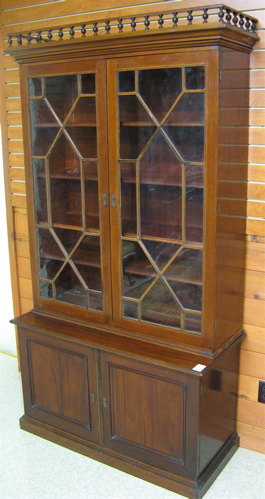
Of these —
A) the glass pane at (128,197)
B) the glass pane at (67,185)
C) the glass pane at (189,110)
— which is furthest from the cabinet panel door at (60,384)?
the glass pane at (189,110)

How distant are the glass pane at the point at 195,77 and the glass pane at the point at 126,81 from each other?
0.25 metres

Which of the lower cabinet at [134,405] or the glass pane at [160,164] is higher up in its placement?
the glass pane at [160,164]

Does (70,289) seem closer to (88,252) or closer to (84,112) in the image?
(88,252)

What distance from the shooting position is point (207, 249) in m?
2.15

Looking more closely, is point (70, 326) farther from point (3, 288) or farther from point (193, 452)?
point (3, 288)

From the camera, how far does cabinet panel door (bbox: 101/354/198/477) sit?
228 centimetres

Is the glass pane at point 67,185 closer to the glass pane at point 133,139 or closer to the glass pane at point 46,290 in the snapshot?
the glass pane at point 46,290

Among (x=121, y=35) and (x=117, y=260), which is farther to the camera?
(x=117, y=260)

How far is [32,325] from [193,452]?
98 cm

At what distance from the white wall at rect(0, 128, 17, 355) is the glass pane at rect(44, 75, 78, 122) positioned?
41.4 inches

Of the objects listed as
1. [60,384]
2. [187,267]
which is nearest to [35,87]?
[187,267]

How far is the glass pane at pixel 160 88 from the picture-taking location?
2070mm

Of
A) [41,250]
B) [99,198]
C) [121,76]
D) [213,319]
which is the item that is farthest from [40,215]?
[213,319]

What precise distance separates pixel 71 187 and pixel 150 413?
3.55ft
